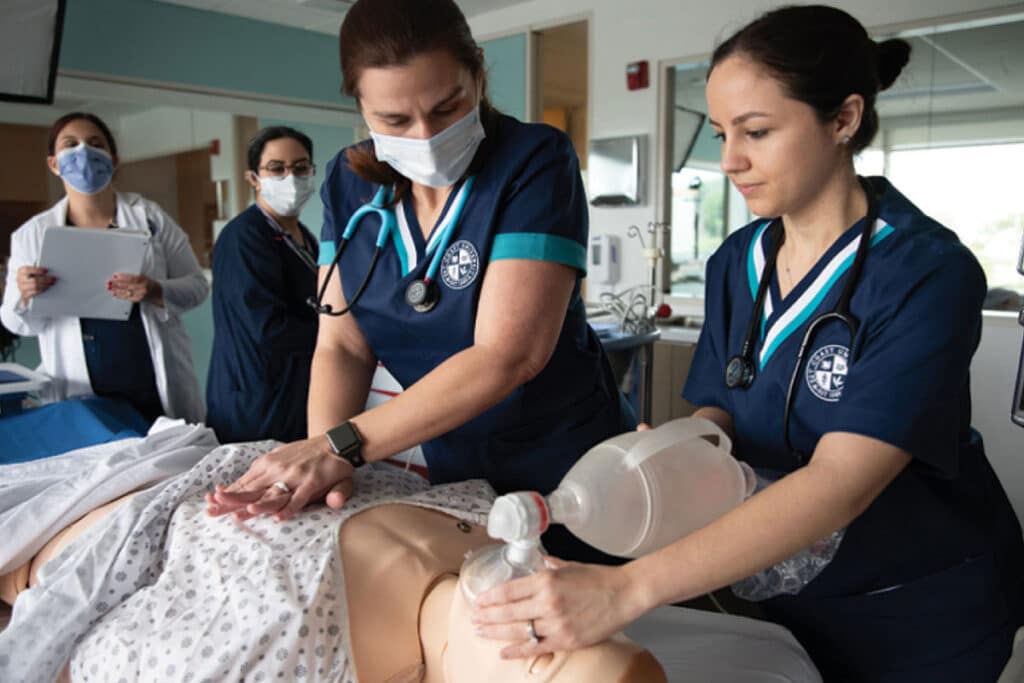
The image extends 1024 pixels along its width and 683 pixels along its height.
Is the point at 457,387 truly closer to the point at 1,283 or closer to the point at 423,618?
the point at 423,618

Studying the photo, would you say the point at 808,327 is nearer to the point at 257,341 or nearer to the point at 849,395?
the point at 849,395

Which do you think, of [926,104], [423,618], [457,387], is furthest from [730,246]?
[926,104]

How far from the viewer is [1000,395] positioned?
3389mm

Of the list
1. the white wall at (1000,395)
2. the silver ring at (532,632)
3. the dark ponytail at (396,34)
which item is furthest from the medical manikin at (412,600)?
the white wall at (1000,395)

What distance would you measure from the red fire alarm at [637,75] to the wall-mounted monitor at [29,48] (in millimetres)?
2775

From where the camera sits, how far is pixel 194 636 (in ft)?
3.08

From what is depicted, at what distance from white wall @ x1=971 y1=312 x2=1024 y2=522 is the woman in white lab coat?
3154 mm

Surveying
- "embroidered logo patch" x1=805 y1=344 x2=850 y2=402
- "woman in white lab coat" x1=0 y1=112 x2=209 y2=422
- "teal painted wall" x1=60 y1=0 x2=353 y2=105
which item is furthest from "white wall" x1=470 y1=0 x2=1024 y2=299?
"embroidered logo patch" x1=805 y1=344 x2=850 y2=402

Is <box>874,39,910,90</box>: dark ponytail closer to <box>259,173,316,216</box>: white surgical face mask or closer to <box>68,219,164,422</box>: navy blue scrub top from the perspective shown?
<box>259,173,316,216</box>: white surgical face mask

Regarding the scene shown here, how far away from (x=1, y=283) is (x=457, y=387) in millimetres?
3068

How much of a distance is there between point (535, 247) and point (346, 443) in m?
0.38

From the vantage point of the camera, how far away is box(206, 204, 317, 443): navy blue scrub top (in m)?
2.55

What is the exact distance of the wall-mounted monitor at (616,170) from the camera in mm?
4316

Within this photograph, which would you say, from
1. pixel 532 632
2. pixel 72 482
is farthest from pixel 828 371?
pixel 72 482
